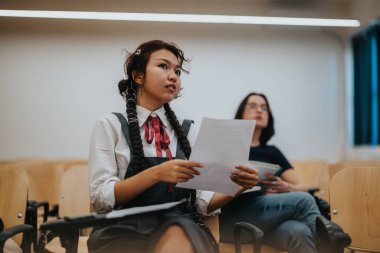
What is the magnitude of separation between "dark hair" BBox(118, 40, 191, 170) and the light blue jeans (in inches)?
25.0

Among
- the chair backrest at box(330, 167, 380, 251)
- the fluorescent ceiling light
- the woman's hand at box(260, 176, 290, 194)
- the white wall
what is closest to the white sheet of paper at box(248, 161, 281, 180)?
the woman's hand at box(260, 176, 290, 194)

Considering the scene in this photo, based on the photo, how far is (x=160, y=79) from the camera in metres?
1.49

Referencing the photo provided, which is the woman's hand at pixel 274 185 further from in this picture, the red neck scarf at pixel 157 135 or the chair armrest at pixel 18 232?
the chair armrest at pixel 18 232

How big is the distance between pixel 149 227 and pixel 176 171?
0.24 meters

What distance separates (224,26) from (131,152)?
3.83 m

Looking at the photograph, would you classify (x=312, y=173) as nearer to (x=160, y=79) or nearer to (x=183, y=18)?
(x=160, y=79)

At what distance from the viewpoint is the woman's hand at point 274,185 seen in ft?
7.19

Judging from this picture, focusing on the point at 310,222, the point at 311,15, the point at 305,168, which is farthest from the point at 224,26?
the point at 310,222

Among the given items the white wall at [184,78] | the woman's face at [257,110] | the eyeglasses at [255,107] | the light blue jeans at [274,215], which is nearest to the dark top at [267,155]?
the woman's face at [257,110]

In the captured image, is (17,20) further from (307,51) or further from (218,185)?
(218,185)

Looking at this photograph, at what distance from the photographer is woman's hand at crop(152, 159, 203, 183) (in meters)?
1.18

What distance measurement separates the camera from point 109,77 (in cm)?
474

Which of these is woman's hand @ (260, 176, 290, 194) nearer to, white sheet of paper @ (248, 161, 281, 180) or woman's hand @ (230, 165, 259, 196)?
white sheet of paper @ (248, 161, 281, 180)

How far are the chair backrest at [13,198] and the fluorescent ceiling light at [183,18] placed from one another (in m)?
3.21
